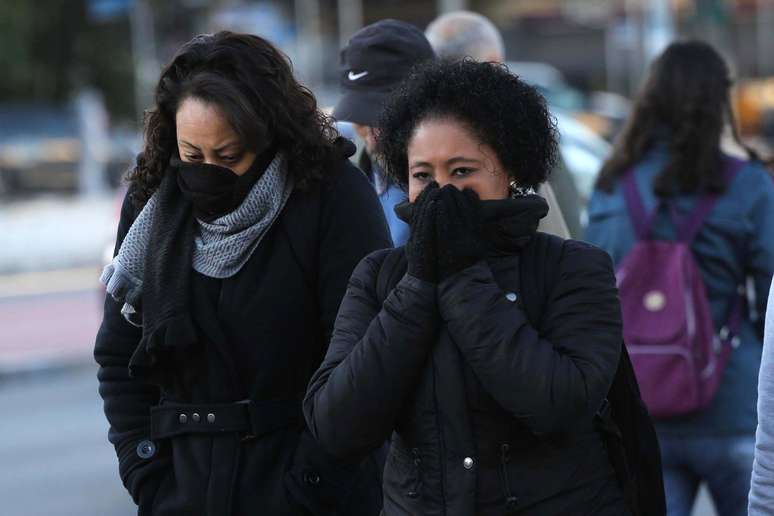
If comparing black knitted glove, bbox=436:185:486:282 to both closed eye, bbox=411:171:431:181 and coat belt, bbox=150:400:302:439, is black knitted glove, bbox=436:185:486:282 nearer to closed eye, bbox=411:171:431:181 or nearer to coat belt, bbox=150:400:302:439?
closed eye, bbox=411:171:431:181

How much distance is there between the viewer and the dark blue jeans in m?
3.83

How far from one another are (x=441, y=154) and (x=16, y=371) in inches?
369

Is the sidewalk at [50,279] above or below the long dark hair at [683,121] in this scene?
below

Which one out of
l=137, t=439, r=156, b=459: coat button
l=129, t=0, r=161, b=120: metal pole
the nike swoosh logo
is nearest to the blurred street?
the nike swoosh logo

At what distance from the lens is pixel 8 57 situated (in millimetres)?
26125

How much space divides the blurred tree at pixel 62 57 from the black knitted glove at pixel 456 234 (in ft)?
80.9

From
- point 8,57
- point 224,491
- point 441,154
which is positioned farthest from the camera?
point 8,57

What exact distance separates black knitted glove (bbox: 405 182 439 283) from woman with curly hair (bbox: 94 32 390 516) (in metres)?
0.53


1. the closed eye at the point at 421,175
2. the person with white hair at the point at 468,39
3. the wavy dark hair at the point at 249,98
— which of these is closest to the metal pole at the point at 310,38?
the person with white hair at the point at 468,39

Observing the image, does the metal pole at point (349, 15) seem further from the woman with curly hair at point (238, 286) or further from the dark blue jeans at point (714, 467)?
the woman with curly hair at point (238, 286)

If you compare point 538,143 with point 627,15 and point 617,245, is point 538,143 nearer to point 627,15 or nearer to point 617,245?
point 617,245

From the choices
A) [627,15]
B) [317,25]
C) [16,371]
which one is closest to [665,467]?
[16,371]

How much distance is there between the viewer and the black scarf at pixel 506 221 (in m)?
2.36

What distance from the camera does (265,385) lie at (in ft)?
9.24
